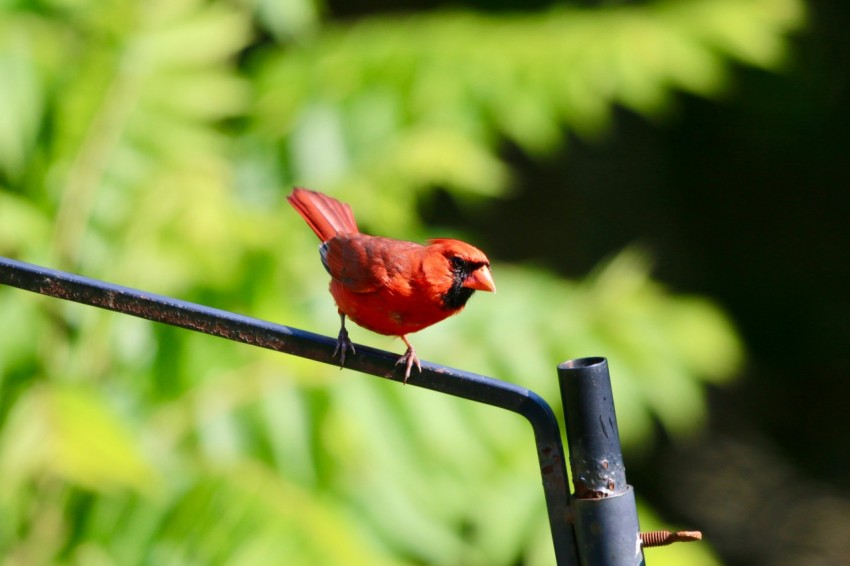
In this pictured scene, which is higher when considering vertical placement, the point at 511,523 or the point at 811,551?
the point at 511,523

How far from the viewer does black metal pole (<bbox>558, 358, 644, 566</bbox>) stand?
1355 millimetres

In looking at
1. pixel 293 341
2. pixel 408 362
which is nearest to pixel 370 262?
pixel 408 362

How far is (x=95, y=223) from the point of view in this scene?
3.40 m

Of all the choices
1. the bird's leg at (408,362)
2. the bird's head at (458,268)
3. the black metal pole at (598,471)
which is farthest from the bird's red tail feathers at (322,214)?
the black metal pole at (598,471)

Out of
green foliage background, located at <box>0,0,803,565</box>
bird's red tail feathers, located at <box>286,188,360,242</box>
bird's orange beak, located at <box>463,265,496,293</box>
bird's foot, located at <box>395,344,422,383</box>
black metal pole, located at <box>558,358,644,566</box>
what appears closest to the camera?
black metal pole, located at <box>558,358,644,566</box>

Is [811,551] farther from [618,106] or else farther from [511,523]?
[511,523]

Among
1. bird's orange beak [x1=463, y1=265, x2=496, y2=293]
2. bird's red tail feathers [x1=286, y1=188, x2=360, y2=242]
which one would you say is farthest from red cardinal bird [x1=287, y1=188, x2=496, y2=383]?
bird's red tail feathers [x1=286, y1=188, x2=360, y2=242]

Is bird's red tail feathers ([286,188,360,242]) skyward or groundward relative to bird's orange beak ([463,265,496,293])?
skyward

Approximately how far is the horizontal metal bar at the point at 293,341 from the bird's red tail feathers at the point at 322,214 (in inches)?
32.5

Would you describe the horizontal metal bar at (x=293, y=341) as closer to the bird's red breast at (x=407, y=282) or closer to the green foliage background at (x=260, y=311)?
the bird's red breast at (x=407, y=282)

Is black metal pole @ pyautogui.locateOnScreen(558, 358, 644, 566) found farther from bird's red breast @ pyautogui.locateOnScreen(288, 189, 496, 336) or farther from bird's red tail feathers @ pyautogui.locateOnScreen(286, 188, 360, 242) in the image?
bird's red tail feathers @ pyautogui.locateOnScreen(286, 188, 360, 242)

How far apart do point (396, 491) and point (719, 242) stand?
533 cm

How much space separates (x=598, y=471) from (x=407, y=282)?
789 millimetres

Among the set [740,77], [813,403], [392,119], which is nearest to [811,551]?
[813,403]
